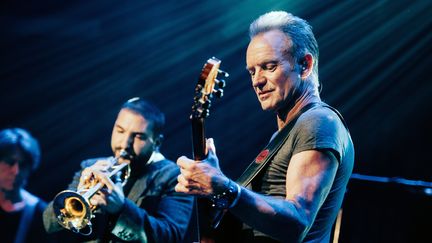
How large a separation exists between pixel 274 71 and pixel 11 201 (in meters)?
3.14

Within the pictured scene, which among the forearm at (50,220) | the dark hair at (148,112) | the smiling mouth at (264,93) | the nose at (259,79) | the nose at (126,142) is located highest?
the nose at (259,79)

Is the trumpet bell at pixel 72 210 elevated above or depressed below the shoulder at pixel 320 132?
below

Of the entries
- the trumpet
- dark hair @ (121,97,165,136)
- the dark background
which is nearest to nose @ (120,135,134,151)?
dark hair @ (121,97,165,136)

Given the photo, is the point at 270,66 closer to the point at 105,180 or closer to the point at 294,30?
the point at 294,30

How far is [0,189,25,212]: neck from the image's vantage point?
4195 mm

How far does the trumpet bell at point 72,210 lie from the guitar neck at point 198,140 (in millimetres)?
1662

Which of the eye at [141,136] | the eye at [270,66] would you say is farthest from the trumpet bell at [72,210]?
the eye at [270,66]

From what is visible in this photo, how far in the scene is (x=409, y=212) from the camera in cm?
301

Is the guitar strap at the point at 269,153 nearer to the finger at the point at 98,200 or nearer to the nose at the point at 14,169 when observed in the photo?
the finger at the point at 98,200

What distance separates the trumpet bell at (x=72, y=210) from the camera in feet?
11.1

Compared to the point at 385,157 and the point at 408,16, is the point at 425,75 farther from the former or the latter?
the point at 385,157

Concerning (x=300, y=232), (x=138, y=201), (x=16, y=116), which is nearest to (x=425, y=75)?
(x=138, y=201)

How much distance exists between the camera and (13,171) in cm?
434

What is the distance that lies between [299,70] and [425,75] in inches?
112
